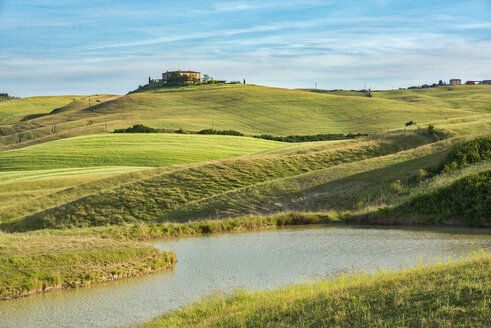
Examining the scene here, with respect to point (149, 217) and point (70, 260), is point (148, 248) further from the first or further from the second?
point (149, 217)

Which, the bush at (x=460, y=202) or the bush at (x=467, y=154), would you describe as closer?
the bush at (x=460, y=202)

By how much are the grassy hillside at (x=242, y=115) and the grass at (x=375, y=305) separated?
93377 millimetres

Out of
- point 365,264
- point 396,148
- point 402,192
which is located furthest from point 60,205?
point 396,148

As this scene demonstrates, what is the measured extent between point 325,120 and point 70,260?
106266 millimetres

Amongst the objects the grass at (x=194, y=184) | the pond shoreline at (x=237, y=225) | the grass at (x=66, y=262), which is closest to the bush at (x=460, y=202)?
the pond shoreline at (x=237, y=225)

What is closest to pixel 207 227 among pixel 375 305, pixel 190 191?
pixel 190 191

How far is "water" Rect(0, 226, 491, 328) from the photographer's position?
Answer: 644 inches

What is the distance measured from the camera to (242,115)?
131 m

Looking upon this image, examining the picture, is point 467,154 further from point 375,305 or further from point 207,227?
point 375,305

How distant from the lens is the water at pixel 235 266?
1636 cm

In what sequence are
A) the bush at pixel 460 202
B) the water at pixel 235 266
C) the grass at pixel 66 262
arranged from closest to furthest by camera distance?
the water at pixel 235 266
the grass at pixel 66 262
the bush at pixel 460 202

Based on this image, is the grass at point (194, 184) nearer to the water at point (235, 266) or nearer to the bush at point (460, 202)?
the water at point (235, 266)

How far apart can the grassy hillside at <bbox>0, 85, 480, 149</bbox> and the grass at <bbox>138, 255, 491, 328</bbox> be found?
93.4 m

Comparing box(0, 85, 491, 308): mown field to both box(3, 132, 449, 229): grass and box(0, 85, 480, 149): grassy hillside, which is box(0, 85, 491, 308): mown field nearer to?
box(3, 132, 449, 229): grass
